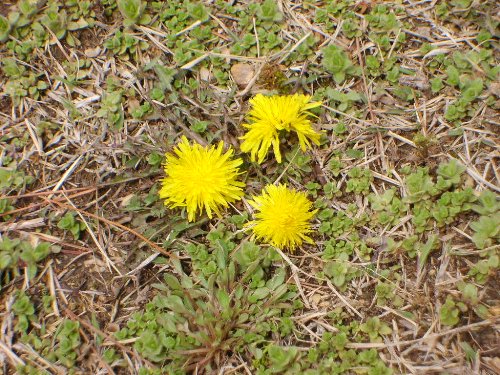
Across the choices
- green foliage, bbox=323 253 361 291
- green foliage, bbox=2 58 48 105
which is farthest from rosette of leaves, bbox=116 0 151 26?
green foliage, bbox=323 253 361 291

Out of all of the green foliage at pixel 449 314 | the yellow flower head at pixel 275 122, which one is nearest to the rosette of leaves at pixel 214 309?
the yellow flower head at pixel 275 122

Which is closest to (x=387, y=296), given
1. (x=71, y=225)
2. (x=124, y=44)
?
(x=71, y=225)

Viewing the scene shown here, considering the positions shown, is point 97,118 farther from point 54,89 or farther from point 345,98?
point 345,98

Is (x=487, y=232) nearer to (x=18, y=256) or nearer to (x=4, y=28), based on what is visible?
(x=18, y=256)

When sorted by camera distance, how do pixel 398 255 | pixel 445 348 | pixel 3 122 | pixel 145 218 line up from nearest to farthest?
pixel 445 348, pixel 398 255, pixel 145 218, pixel 3 122

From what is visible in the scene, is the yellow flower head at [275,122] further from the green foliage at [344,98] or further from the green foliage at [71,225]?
the green foliage at [71,225]

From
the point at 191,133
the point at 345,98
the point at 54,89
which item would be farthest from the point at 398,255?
the point at 54,89

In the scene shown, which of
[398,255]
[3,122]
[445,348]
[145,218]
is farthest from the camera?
[3,122]
